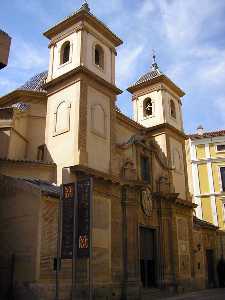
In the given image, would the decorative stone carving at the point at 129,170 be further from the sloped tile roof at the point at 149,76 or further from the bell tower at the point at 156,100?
the sloped tile roof at the point at 149,76

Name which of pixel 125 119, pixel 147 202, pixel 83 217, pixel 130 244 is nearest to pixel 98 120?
pixel 125 119

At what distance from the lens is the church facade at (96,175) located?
15.8 m

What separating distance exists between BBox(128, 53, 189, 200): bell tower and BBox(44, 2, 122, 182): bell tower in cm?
599

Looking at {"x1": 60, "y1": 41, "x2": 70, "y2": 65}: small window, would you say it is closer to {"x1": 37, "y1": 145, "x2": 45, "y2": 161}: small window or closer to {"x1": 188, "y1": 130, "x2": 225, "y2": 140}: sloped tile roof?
{"x1": 37, "y1": 145, "x2": 45, "y2": 161}: small window

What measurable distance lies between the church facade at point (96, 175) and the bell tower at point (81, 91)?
62 millimetres

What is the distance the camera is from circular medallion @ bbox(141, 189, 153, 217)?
22103 millimetres

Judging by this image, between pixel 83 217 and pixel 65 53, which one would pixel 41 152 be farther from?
pixel 83 217

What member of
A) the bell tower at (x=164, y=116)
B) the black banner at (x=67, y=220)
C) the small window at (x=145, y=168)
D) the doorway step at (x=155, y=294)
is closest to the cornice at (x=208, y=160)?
the bell tower at (x=164, y=116)

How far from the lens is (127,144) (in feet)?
74.9

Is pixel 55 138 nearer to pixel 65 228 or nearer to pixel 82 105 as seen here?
pixel 82 105

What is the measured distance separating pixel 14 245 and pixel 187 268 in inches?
543

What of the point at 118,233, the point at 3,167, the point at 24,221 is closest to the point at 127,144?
the point at 118,233

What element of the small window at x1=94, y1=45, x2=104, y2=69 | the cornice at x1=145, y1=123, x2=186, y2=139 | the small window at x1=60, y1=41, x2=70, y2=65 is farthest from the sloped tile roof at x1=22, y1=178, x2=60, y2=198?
the cornice at x1=145, y1=123, x2=186, y2=139

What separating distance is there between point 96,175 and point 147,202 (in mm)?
5238
